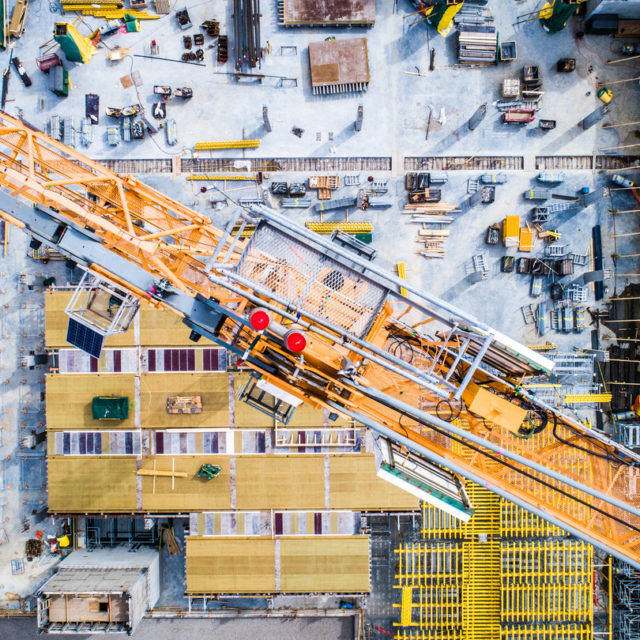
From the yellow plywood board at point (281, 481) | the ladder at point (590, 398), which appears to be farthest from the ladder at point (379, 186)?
the ladder at point (590, 398)

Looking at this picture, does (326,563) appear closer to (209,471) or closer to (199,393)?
(209,471)

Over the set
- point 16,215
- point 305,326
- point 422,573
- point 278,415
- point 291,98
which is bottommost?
point 422,573

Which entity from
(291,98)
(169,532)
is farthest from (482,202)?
(169,532)

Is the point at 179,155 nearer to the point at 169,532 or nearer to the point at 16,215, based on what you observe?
the point at 16,215

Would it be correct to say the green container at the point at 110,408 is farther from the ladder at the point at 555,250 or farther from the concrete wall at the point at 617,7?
the concrete wall at the point at 617,7

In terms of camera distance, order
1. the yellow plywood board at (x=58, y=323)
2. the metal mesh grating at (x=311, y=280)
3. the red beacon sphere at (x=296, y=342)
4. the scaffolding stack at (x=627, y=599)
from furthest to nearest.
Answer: the scaffolding stack at (x=627, y=599) < the yellow plywood board at (x=58, y=323) < the metal mesh grating at (x=311, y=280) < the red beacon sphere at (x=296, y=342)

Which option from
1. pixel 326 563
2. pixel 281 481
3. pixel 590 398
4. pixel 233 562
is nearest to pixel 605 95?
pixel 590 398
